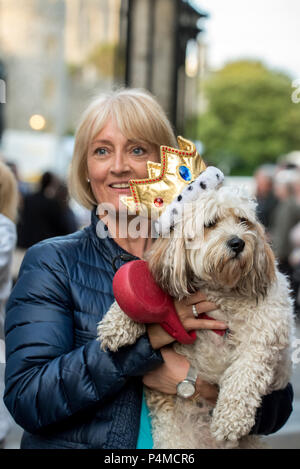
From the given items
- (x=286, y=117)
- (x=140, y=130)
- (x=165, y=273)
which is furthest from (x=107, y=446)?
(x=286, y=117)

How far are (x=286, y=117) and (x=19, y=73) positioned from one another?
38.6 m

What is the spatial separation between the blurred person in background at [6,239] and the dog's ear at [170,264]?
0.99 meters

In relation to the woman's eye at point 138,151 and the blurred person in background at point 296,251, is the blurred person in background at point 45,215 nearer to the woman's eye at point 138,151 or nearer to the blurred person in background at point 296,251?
the blurred person in background at point 296,251

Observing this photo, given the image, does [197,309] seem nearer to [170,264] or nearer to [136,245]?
[170,264]

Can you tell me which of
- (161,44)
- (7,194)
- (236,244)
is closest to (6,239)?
(7,194)

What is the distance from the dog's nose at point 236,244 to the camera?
2.31 meters

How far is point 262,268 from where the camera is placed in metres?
2.33

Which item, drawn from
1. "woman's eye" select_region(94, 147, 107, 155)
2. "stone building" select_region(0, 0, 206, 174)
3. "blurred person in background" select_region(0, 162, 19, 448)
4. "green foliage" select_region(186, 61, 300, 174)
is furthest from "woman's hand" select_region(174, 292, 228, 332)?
"green foliage" select_region(186, 61, 300, 174)

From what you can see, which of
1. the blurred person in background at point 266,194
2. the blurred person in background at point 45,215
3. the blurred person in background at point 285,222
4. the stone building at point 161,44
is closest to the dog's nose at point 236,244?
the stone building at point 161,44

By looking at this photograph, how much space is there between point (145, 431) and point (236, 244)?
81cm

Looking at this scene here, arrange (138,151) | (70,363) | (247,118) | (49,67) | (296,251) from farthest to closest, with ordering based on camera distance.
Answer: (247,118) → (49,67) → (296,251) → (138,151) → (70,363)

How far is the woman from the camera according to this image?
206 centimetres

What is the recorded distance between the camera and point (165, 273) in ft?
7.54

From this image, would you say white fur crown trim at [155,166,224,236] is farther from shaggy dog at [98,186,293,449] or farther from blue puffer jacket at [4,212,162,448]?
blue puffer jacket at [4,212,162,448]
